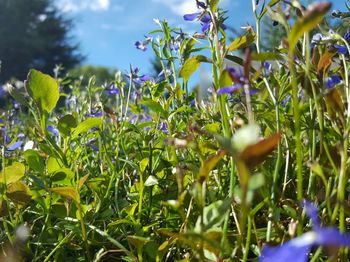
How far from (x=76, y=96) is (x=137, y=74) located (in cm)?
82

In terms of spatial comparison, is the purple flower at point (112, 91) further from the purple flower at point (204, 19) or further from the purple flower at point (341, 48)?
the purple flower at point (341, 48)

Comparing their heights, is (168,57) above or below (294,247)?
above

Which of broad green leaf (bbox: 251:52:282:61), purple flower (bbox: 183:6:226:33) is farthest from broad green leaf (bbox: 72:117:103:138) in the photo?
broad green leaf (bbox: 251:52:282:61)

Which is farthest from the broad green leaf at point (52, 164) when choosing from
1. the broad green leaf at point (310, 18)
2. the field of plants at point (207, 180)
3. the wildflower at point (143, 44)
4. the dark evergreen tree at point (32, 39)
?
the dark evergreen tree at point (32, 39)

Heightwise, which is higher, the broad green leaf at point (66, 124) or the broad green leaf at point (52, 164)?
the broad green leaf at point (66, 124)

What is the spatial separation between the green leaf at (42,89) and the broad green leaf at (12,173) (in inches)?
4.8

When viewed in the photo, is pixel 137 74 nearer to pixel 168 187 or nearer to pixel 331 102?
pixel 168 187

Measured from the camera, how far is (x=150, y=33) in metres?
1.41

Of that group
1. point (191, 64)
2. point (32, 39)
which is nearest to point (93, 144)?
point (191, 64)

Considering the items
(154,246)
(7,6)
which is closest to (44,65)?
(7,6)

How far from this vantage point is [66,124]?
44.9 inches

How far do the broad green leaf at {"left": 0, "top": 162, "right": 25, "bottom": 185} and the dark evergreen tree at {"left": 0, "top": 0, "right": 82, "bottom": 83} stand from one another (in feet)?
80.7

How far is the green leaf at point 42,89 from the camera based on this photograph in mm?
1003

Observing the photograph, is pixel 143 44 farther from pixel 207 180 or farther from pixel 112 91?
pixel 207 180
